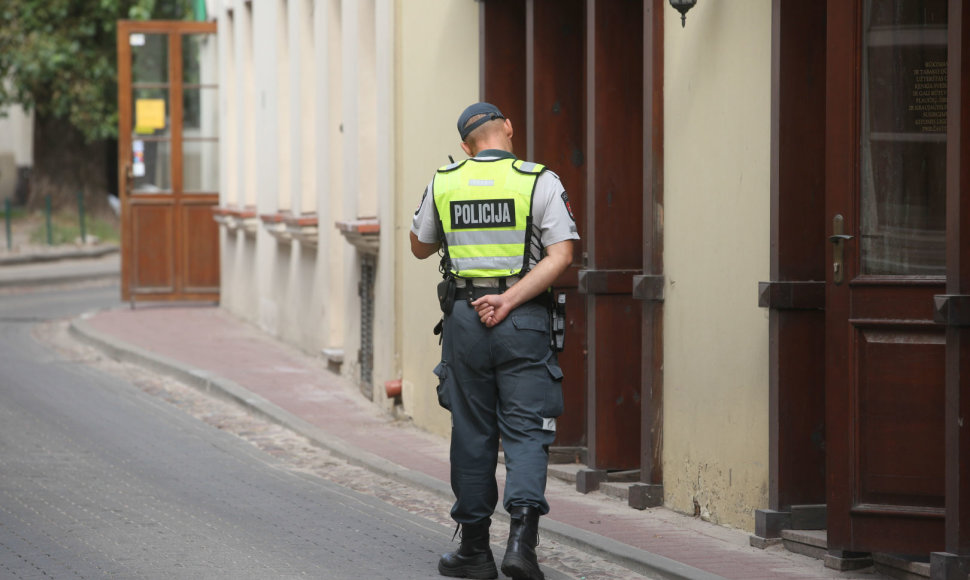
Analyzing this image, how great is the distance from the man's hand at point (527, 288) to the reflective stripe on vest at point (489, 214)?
9cm

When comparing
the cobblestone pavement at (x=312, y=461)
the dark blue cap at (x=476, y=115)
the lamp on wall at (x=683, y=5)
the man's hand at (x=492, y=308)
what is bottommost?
the cobblestone pavement at (x=312, y=461)

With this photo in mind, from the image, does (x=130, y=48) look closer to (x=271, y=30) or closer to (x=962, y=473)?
(x=271, y=30)

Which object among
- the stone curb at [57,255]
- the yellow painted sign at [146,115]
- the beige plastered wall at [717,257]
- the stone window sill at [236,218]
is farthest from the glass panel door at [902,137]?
the stone curb at [57,255]

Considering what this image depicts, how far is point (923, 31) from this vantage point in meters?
6.63

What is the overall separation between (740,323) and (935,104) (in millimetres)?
1520

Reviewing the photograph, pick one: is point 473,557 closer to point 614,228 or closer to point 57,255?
point 614,228

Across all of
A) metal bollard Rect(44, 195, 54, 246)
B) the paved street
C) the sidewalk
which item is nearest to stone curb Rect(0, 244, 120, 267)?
metal bollard Rect(44, 195, 54, 246)

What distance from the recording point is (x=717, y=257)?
7.88m

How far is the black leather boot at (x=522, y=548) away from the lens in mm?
6453

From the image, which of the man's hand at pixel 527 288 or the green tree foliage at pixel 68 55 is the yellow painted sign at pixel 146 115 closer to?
the green tree foliage at pixel 68 55

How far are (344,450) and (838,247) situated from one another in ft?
14.7

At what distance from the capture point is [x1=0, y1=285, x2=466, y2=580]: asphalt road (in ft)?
22.9

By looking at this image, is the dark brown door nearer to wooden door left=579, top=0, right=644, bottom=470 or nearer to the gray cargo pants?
the gray cargo pants

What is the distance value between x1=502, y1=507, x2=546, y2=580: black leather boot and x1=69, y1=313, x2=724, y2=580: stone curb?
572 millimetres
